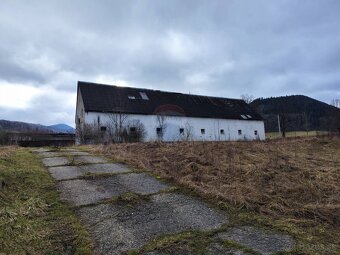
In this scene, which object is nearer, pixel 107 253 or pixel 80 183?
pixel 107 253

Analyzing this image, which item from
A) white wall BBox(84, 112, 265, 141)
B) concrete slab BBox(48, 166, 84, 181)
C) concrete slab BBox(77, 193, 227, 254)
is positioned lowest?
concrete slab BBox(77, 193, 227, 254)

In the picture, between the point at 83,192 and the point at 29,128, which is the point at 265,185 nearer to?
the point at 83,192

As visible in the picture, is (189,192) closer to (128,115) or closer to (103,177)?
(103,177)

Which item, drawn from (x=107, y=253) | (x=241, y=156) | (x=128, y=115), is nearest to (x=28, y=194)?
(x=107, y=253)

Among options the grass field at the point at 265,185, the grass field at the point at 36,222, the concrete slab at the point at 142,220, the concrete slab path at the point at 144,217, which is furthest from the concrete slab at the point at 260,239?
the grass field at the point at 36,222

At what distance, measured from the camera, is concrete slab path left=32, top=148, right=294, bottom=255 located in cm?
352

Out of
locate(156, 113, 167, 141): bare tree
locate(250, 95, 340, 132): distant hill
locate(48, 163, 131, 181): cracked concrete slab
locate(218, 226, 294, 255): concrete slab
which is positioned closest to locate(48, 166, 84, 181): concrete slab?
locate(48, 163, 131, 181): cracked concrete slab

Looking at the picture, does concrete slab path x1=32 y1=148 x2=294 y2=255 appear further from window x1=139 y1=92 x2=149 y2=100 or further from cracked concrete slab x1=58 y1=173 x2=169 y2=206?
window x1=139 y1=92 x2=149 y2=100

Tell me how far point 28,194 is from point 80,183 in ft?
3.69

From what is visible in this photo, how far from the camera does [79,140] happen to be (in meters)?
26.4

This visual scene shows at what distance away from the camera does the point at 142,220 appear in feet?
14.4

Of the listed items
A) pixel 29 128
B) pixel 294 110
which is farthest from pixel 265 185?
pixel 29 128

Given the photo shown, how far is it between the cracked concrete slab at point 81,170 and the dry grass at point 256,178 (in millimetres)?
546

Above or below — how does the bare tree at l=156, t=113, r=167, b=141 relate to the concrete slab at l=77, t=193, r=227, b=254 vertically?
above
